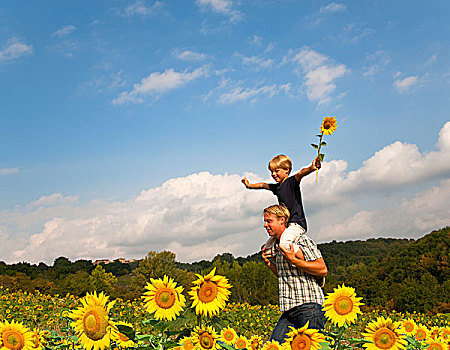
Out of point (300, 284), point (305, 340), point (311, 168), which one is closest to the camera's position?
point (305, 340)

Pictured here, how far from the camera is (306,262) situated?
3.43m

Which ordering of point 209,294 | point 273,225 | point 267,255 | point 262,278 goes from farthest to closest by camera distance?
point 262,278, point 267,255, point 273,225, point 209,294

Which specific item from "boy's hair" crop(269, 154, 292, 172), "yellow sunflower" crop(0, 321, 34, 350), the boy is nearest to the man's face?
the boy

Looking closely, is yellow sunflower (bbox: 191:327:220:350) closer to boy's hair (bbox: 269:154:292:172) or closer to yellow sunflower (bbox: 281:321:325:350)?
yellow sunflower (bbox: 281:321:325:350)

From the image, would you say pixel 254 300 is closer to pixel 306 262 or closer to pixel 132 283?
pixel 132 283

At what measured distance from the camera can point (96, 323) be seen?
166 centimetres

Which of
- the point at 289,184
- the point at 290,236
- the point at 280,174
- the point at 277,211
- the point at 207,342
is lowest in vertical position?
the point at 207,342

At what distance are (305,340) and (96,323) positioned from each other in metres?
1.15

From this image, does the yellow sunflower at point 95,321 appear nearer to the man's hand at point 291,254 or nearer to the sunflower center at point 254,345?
the sunflower center at point 254,345

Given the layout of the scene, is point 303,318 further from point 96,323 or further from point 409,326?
point 96,323

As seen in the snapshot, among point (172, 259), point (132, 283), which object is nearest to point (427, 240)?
point (172, 259)

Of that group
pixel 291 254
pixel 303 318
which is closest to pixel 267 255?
pixel 291 254

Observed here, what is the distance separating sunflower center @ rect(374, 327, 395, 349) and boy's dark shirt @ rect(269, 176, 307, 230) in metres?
2.15

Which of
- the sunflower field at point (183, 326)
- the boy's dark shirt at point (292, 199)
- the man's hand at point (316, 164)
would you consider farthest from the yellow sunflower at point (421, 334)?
the man's hand at point (316, 164)
